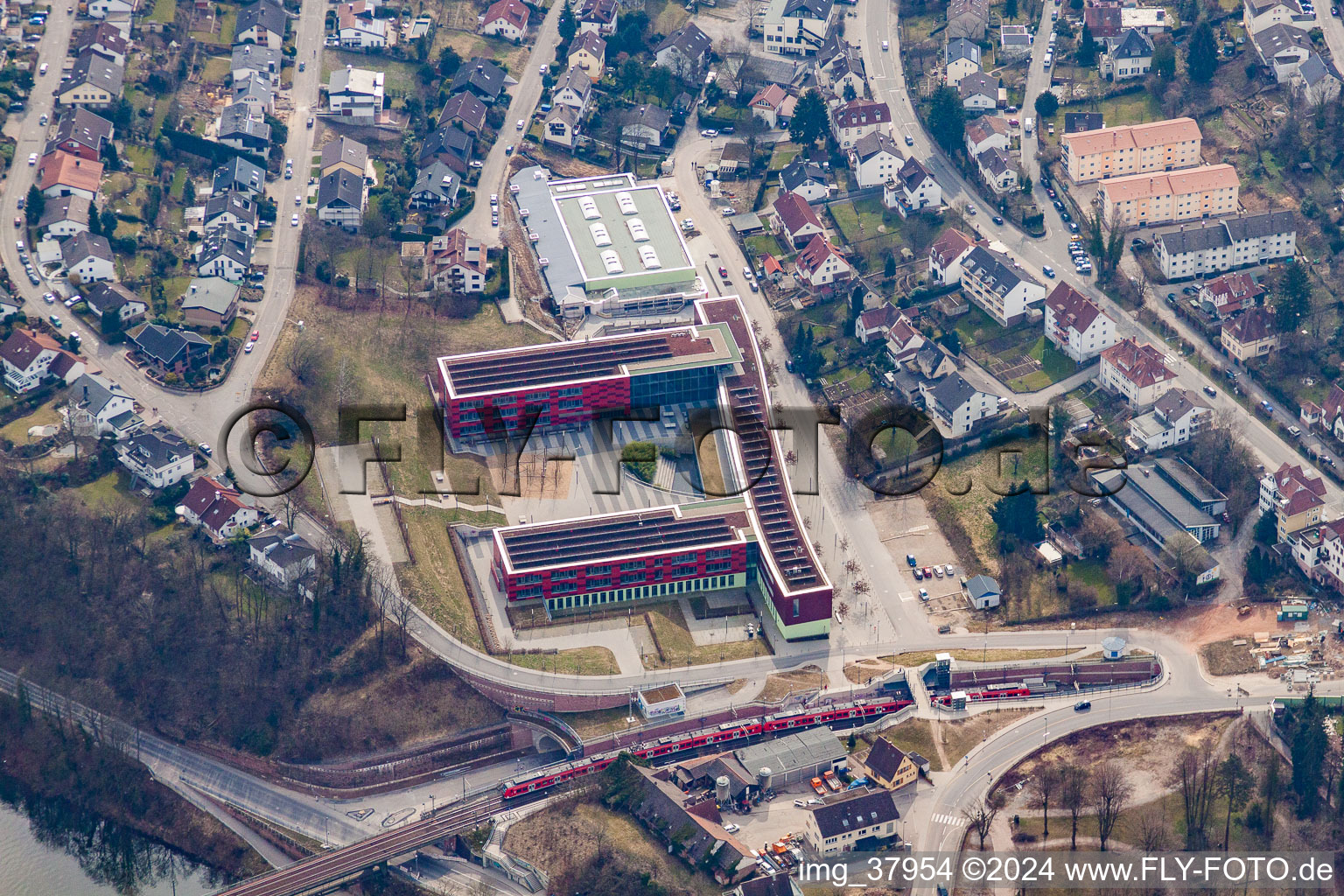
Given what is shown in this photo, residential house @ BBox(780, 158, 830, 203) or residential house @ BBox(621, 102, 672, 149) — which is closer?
residential house @ BBox(780, 158, 830, 203)

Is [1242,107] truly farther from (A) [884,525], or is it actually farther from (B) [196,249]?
(B) [196,249]

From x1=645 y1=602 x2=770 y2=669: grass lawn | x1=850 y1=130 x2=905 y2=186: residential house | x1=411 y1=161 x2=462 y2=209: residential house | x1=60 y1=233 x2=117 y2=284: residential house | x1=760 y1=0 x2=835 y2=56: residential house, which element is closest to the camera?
x1=645 y1=602 x2=770 y2=669: grass lawn

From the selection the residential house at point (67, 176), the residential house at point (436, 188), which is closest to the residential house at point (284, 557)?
the residential house at point (67, 176)

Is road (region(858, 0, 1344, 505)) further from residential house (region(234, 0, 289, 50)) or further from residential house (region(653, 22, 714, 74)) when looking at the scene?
residential house (region(234, 0, 289, 50))

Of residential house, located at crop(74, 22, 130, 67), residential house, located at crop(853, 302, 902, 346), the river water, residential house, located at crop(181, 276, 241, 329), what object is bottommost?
the river water

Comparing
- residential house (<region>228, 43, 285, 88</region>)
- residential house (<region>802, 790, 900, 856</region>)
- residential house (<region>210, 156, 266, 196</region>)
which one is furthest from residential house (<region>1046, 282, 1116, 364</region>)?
residential house (<region>228, 43, 285, 88</region>)

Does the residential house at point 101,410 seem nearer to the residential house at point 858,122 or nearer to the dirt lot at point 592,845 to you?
the dirt lot at point 592,845
